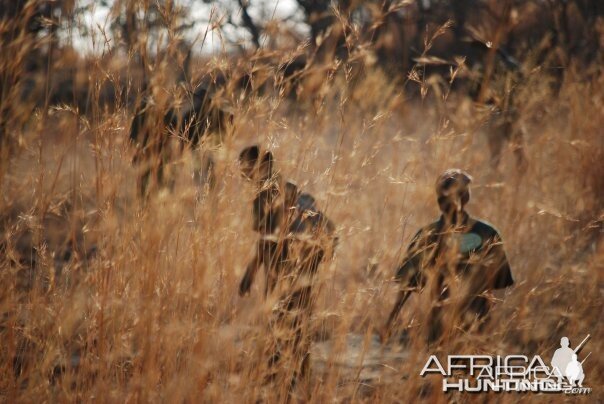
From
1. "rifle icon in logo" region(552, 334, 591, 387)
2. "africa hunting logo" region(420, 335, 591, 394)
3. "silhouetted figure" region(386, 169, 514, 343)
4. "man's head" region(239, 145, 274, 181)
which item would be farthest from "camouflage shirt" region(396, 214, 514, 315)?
"man's head" region(239, 145, 274, 181)

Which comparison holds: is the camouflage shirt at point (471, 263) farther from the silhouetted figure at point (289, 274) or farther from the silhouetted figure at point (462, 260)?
the silhouetted figure at point (289, 274)

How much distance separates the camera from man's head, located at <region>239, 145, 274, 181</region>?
1.74 meters

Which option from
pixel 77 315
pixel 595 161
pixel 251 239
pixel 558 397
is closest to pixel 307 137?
pixel 251 239

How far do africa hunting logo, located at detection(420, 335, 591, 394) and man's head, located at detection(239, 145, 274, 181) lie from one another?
0.77 meters

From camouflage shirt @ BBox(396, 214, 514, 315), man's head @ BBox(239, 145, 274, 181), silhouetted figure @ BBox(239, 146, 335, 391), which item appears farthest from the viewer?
camouflage shirt @ BBox(396, 214, 514, 315)

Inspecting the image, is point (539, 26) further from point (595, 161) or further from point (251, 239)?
point (251, 239)

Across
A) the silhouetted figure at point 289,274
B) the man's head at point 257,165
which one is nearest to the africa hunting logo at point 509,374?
the silhouetted figure at point 289,274

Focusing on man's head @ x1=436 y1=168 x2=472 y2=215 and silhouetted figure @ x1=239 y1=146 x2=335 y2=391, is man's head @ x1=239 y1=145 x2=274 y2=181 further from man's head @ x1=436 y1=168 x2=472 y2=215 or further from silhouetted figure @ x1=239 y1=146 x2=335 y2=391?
man's head @ x1=436 y1=168 x2=472 y2=215

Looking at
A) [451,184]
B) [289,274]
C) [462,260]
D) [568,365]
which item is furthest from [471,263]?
[289,274]

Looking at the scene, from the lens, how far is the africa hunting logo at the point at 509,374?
178cm

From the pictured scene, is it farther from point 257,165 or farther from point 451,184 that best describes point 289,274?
point 451,184

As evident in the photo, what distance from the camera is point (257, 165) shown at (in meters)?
1.72

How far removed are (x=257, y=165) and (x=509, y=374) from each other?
1.12 metres

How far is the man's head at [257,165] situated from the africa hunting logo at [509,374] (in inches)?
30.4
